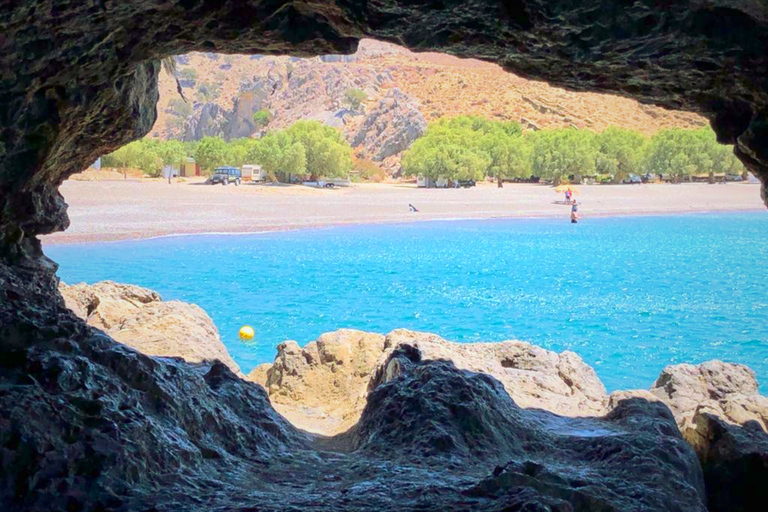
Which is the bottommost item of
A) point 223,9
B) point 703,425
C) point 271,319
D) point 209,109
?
point 271,319

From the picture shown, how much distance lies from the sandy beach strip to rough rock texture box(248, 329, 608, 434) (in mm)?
16818

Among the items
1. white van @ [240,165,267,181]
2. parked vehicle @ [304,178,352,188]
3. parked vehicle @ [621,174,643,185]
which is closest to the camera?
parked vehicle @ [304,178,352,188]

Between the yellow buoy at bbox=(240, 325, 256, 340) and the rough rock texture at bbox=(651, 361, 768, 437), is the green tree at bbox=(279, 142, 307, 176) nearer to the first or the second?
the yellow buoy at bbox=(240, 325, 256, 340)

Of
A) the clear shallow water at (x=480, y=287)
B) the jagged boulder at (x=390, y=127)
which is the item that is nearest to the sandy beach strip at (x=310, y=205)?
the clear shallow water at (x=480, y=287)

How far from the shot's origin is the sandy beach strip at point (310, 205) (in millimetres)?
26125

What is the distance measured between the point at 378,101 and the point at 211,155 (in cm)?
4432

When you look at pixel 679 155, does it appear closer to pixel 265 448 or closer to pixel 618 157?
pixel 618 157

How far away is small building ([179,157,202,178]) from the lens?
56.7 metres

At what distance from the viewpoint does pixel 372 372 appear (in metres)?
6.10

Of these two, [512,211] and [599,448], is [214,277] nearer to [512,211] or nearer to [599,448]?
[599,448]

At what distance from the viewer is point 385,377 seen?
455 cm

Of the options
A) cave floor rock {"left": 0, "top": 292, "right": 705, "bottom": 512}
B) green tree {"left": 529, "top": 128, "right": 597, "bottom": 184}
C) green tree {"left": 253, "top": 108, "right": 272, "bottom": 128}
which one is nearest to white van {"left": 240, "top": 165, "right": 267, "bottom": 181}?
green tree {"left": 529, "top": 128, "right": 597, "bottom": 184}

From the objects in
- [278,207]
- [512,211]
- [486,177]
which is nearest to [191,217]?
[278,207]

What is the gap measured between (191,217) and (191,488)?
87.6ft
